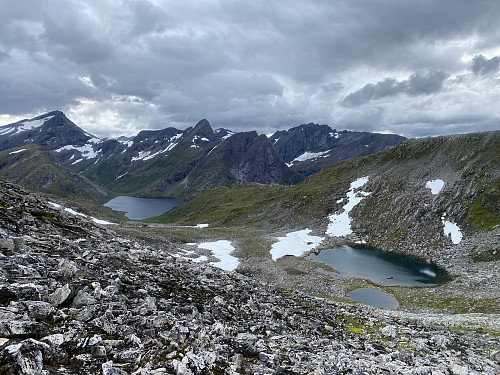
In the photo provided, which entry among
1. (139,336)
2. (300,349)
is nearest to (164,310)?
(139,336)

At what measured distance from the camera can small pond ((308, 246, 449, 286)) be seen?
58.2 m

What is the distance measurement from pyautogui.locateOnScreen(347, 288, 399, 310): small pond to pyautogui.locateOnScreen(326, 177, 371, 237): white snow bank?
133ft

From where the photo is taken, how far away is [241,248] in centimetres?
6825

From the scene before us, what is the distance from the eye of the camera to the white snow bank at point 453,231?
7375 centimetres

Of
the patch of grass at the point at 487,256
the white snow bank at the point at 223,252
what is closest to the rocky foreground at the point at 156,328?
the white snow bank at the point at 223,252

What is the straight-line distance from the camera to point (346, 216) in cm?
9981

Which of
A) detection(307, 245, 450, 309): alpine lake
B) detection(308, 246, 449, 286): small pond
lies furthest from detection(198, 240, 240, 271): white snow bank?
detection(308, 246, 449, 286): small pond

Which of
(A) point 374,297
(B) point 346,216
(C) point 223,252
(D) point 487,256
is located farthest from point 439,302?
(B) point 346,216

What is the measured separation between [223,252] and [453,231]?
207 ft

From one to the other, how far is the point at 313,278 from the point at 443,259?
37.0 metres

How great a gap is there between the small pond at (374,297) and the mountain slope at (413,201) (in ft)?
105

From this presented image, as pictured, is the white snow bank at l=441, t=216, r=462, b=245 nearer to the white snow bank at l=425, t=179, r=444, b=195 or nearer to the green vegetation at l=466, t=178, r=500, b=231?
the green vegetation at l=466, t=178, r=500, b=231

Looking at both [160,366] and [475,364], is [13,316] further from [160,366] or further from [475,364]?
[475,364]

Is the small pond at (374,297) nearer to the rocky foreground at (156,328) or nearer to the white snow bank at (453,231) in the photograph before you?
the rocky foreground at (156,328)
